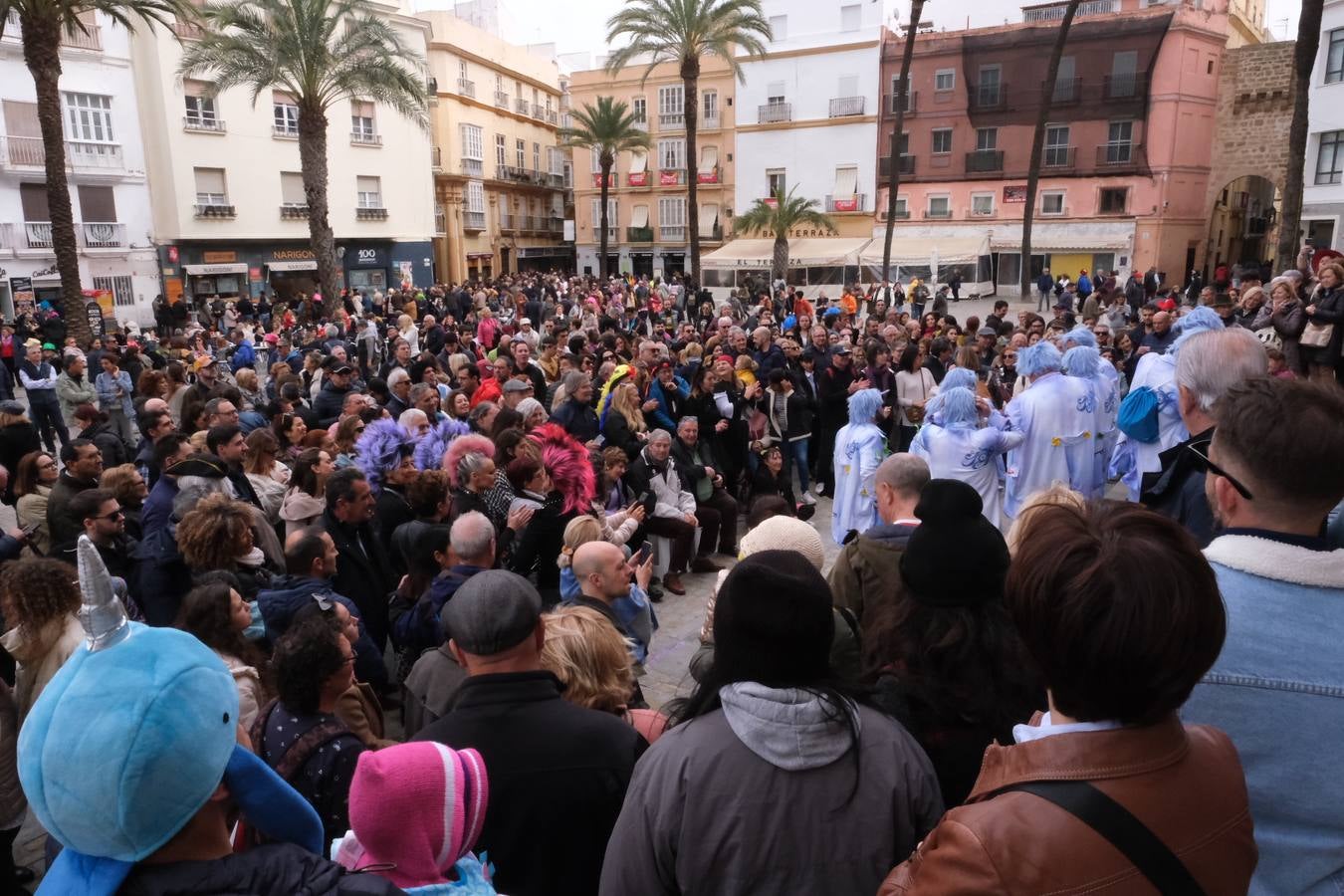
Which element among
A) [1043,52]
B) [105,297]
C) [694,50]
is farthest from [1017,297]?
[105,297]

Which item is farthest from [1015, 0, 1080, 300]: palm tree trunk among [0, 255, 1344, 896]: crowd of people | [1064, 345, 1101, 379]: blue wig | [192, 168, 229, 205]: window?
[192, 168, 229, 205]: window

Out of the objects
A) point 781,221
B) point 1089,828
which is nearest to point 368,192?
point 781,221

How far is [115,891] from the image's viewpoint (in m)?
1.42

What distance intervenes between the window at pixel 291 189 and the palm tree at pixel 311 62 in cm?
929

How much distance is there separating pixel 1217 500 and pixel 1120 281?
36.7 m

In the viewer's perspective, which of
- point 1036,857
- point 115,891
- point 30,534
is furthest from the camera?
point 30,534

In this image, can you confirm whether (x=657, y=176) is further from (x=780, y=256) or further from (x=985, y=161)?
(x=985, y=161)

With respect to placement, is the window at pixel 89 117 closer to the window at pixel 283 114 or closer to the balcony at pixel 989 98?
the window at pixel 283 114

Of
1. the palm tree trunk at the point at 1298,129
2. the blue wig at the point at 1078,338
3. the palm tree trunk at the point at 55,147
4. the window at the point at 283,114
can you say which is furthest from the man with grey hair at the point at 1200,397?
the window at the point at 283,114

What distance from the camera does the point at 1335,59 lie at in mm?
27203

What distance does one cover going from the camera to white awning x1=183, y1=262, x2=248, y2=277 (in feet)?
102

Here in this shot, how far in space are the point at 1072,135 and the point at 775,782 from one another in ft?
136

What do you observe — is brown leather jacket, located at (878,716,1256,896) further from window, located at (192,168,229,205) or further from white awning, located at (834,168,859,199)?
white awning, located at (834,168,859,199)

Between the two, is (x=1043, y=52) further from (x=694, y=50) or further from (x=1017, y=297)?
(x=694, y=50)
